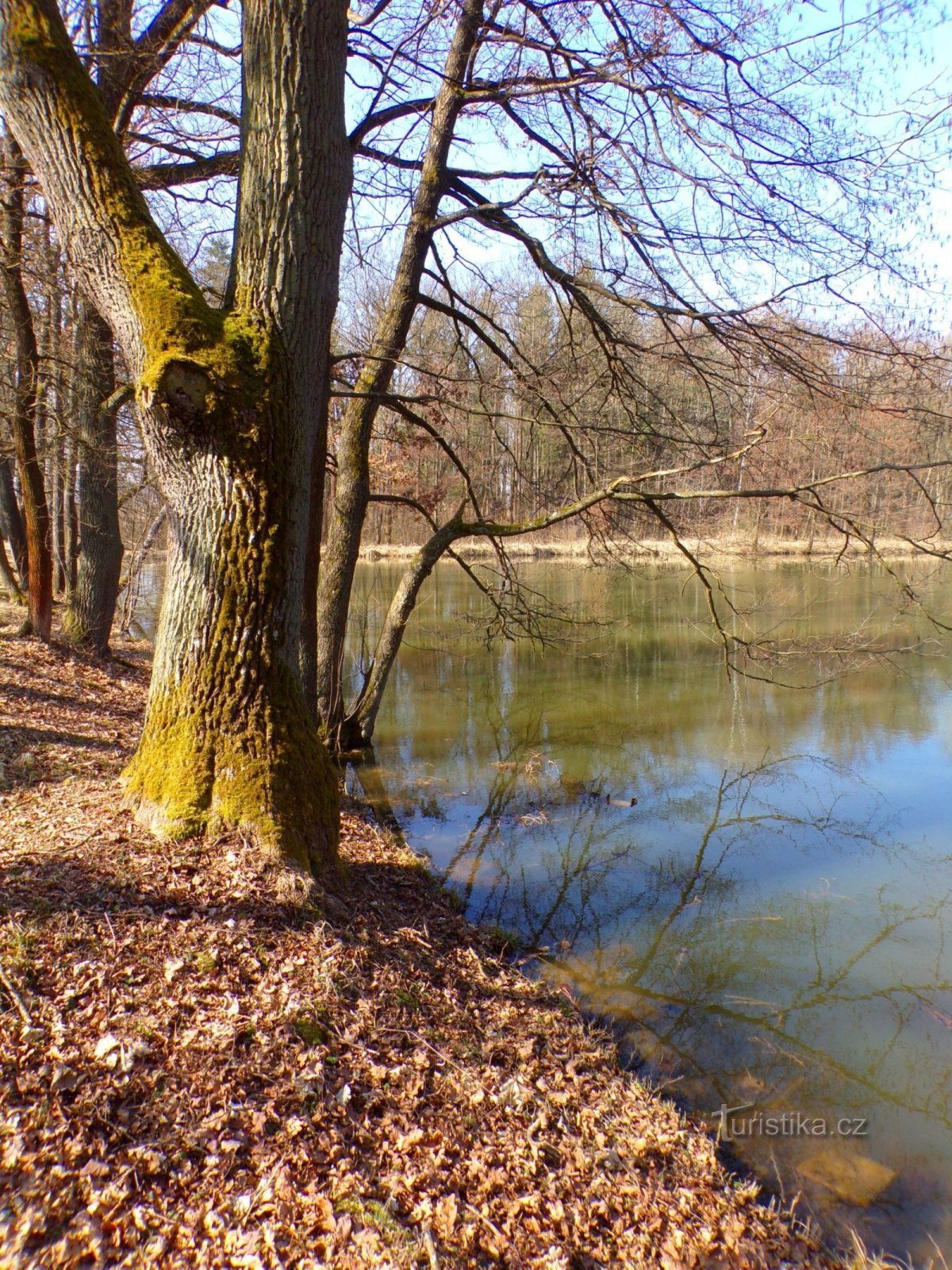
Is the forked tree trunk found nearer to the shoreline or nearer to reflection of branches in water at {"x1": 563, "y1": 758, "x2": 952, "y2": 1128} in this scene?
reflection of branches in water at {"x1": 563, "y1": 758, "x2": 952, "y2": 1128}

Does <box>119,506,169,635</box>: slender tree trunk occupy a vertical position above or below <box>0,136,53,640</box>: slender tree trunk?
below

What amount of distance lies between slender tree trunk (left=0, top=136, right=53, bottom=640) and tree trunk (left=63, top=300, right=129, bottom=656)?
0.60m

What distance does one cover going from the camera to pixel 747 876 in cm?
652

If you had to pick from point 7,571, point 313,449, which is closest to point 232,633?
point 313,449

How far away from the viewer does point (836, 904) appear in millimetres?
5977

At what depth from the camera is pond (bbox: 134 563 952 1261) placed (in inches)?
150

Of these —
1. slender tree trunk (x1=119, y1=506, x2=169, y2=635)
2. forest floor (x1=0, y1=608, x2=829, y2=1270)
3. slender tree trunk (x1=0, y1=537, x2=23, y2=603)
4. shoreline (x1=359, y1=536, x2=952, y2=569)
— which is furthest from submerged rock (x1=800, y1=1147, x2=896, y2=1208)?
A: shoreline (x1=359, y1=536, x2=952, y2=569)

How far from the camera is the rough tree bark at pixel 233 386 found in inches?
152

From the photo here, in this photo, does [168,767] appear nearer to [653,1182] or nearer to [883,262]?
[653,1182]

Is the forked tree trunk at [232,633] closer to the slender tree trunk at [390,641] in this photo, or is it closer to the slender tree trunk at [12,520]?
the slender tree trunk at [390,641]

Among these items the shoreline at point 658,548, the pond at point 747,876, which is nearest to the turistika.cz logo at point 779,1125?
the pond at point 747,876

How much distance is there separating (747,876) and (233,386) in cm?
530

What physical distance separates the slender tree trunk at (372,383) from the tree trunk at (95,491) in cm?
303

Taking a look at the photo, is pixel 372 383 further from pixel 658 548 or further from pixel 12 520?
pixel 658 548
